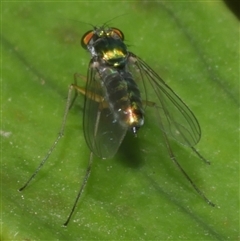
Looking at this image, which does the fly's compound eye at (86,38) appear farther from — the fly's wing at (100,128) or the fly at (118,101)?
the fly's wing at (100,128)

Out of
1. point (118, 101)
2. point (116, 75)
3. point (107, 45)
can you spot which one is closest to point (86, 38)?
point (107, 45)

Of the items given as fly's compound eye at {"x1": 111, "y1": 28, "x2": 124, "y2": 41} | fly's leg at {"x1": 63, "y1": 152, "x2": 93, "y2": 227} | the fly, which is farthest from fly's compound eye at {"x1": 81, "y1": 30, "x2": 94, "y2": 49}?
fly's leg at {"x1": 63, "y1": 152, "x2": 93, "y2": 227}

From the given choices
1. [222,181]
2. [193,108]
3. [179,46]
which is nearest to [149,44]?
[179,46]

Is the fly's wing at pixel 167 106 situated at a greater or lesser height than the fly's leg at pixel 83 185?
greater

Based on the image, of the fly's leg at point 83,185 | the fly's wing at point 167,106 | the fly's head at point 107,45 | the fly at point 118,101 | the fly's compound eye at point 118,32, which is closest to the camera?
the fly's leg at point 83,185

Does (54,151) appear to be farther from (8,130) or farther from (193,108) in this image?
(193,108)

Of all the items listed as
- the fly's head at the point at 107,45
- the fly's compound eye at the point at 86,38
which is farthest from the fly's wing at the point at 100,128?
the fly's compound eye at the point at 86,38

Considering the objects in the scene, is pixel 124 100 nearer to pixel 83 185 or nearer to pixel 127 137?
pixel 127 137
